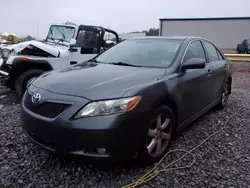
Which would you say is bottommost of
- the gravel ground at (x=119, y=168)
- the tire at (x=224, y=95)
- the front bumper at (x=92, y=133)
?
the gravel ground at (x=119, y=168)

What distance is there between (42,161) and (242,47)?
2259 centimetres

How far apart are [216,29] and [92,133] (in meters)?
27.3

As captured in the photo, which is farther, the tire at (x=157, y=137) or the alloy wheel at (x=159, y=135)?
the alloy wheel at (x=159, y=135)

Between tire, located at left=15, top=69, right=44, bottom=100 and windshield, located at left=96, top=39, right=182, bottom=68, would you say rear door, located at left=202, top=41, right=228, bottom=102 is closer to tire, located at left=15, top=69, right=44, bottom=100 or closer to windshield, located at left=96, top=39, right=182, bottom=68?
windshield, located at left=96, top=39, right=182, bottom=68

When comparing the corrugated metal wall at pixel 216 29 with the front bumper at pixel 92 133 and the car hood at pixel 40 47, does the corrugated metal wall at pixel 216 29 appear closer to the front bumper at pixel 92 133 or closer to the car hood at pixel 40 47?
the car hood at pixel 40 47

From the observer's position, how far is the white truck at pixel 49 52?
5895 mm

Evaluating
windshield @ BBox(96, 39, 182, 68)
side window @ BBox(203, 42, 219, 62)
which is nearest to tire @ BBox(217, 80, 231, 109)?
side window @ BBox(203, 42, 219, 62)

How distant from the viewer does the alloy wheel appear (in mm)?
2777

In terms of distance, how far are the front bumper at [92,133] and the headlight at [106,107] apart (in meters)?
0.04

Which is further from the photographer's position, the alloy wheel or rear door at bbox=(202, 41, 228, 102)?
rear door at bbox=(202, 41, 228, 102)

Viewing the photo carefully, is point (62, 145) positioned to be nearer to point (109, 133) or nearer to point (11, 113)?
point (109, 133)

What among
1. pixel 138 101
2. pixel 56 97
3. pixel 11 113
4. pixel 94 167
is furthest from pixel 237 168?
pixel 11 113

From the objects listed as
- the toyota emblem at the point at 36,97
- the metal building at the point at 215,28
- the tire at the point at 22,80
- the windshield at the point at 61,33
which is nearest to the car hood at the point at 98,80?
the toyota emblem at the point at 36,97

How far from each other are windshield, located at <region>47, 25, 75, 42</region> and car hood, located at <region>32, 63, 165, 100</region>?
4.23m
